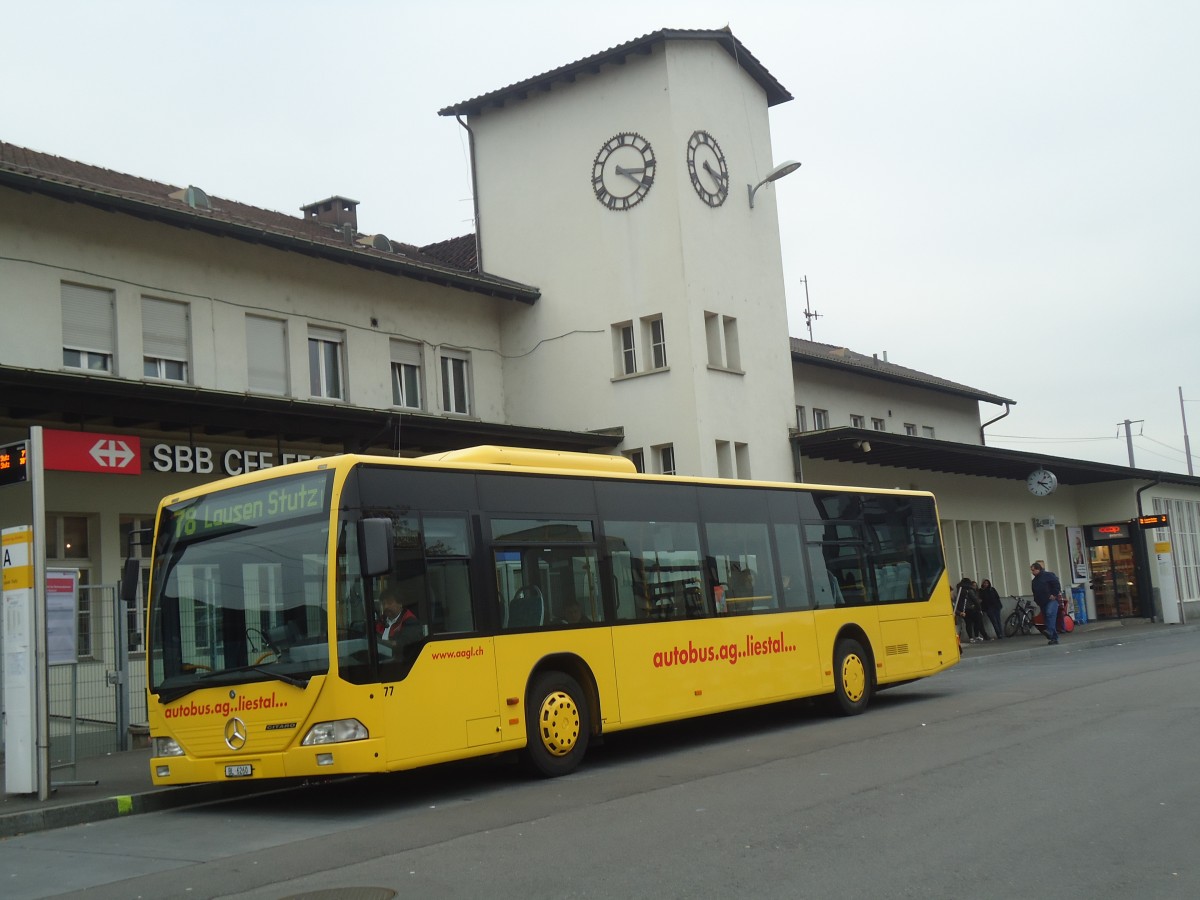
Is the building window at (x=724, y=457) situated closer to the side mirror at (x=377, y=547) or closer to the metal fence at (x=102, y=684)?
the metal fence at (x=102, y=684)

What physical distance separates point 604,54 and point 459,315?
6.26 metres

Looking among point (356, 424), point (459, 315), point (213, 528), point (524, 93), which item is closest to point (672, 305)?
point (459, 315)

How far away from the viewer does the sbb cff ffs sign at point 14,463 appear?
455 inches

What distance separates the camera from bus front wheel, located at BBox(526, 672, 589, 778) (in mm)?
11750

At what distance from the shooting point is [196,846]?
30.1 ft

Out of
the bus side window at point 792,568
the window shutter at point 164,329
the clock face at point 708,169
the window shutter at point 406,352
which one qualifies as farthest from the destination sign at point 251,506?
the clock face at point 708,169

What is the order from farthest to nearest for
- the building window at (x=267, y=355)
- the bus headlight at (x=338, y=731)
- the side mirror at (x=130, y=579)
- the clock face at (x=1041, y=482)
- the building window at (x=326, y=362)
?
the clock face at (x=1041, y=482)
the building window at (x=326, y=362)
the building window at (x=267, y=355)
the side mirror at (x=130, y=579)
the bus headlight at (x=338, y=731)

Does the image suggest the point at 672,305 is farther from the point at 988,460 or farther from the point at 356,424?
the point at 988,460

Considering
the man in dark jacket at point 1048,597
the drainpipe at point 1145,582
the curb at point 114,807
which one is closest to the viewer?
the curb at point 114,807

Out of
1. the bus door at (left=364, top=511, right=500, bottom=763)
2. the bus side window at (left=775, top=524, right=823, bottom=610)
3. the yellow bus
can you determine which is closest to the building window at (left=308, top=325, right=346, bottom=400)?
the yellow bus

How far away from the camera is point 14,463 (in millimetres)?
11633

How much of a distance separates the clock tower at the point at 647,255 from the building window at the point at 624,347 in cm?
4

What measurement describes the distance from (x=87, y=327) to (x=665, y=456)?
11526 millimetres

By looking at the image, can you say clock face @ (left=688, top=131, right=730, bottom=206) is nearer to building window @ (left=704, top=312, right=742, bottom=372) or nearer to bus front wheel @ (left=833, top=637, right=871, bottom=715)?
building window @ (left=704, top=312, right=742, bottom=372)
